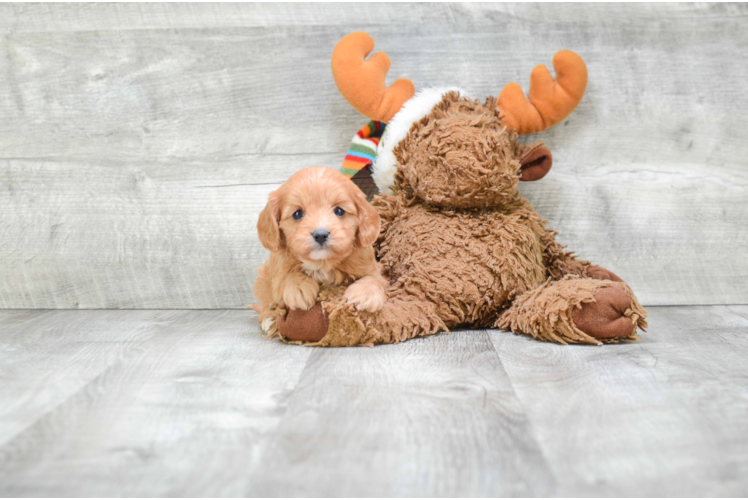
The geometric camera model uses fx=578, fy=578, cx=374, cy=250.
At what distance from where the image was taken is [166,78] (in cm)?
168

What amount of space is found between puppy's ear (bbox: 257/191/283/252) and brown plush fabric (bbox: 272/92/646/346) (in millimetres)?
153

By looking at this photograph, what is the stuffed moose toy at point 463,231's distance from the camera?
1.23 metres

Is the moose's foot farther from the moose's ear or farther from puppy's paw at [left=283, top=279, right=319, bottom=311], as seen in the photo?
the moose's ear

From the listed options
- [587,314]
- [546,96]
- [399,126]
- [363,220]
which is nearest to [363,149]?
[399,126]

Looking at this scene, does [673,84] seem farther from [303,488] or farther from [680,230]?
[303,488]

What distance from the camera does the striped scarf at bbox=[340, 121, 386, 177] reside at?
154 cm

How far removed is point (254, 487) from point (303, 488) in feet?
0.19

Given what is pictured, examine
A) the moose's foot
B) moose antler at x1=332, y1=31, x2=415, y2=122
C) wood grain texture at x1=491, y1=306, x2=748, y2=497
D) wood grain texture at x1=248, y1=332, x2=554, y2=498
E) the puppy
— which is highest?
moose antler at x1=332, y1=31, x2=415, y2=122

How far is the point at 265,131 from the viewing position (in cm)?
168

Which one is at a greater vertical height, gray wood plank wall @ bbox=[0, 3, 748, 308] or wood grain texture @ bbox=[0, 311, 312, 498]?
gray wood plank wall @ bbox=[0, 3, 748, 308]

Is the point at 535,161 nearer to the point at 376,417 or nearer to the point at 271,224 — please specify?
the point at 271,224

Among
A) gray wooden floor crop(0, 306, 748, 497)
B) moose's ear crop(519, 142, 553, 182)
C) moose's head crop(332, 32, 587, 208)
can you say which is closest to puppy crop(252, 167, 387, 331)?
gray wooden floor crop(0, 306, 748, 497)

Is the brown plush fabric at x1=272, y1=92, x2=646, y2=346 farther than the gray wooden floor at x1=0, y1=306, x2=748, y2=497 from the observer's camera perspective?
Yes

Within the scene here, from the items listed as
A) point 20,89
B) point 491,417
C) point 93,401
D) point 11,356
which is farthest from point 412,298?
point 20,89
